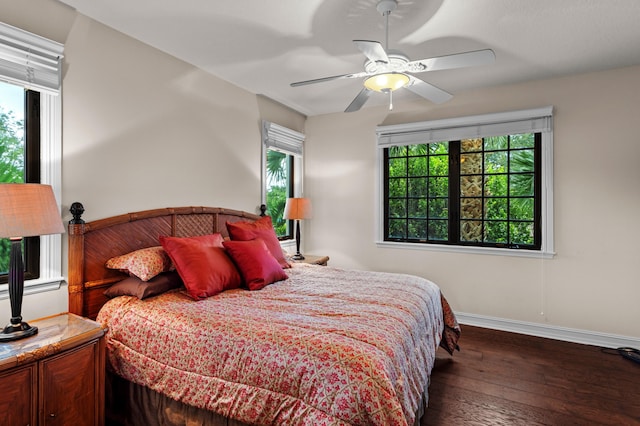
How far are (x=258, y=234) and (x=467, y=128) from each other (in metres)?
2.53

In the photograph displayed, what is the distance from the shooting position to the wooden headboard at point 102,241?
221cm

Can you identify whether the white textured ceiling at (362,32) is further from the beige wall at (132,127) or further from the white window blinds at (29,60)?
the white window blinds at (29,60)

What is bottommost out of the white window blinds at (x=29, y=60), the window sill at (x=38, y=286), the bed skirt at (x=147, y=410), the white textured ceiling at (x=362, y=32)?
the bed skirt at (x=147, y=410)

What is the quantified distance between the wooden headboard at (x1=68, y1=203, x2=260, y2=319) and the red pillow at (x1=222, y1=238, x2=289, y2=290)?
57cm

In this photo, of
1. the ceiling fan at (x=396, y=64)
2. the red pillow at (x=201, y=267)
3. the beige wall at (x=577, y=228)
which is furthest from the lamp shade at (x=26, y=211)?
the beige wall at (x=577, y=228)

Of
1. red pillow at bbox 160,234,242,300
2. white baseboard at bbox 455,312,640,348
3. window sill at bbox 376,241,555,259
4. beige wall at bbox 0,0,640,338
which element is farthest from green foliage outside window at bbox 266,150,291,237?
white baseboard at bbox 455,312,640,348

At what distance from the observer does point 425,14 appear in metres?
2.31

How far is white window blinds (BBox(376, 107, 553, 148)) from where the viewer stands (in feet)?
11.5

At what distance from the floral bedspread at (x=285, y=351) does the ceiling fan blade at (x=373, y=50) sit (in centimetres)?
149

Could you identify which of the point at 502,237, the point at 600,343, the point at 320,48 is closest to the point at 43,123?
the point at 320,48

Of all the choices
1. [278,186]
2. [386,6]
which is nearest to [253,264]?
[386,6]

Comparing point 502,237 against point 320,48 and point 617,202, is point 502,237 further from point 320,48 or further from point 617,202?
point 320,48

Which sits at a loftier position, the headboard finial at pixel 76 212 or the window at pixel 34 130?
the window at pixel 34 130

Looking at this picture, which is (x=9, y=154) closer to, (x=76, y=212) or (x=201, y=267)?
(x=76, y=212)
